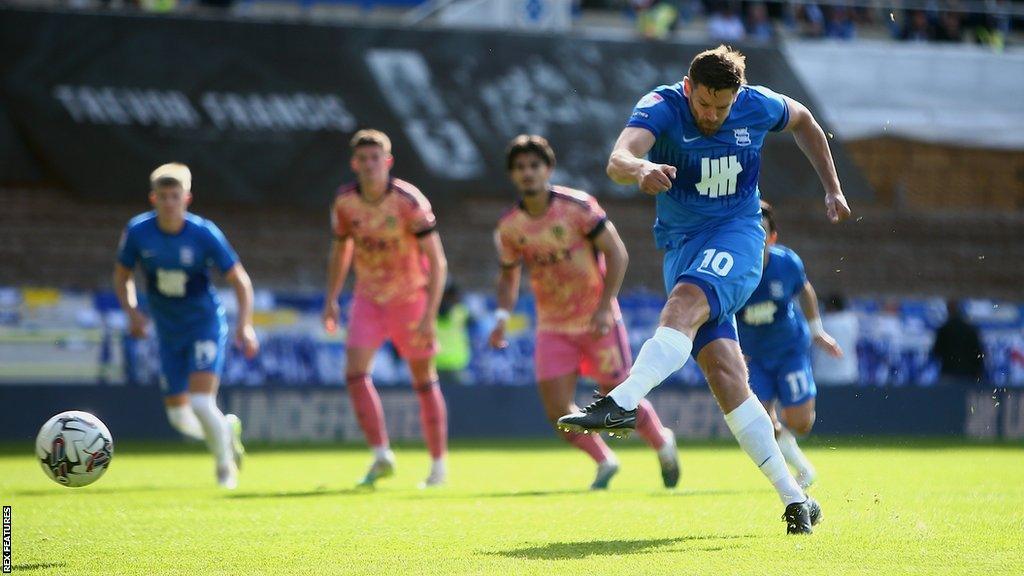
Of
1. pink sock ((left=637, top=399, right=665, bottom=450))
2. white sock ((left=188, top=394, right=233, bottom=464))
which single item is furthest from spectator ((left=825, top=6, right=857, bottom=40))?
white sock ((left=188, top=394, right=233, bottom=464))

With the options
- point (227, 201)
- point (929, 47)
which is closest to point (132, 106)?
point (227, 201)

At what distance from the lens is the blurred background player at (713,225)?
21.7ft

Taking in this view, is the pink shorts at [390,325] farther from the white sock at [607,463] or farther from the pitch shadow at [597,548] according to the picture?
the pitch shadow at [597,548]

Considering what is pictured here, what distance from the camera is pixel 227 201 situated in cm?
2044

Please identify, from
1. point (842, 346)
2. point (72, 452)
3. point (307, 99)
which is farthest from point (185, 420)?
point (307, 99)

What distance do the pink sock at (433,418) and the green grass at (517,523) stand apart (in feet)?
1.08

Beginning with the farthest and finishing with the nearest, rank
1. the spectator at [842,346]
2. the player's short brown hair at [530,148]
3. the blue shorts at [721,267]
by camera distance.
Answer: the spectator at [842,346]
the player's short brown hair at [530,148]
the blue shorts at [721,267]

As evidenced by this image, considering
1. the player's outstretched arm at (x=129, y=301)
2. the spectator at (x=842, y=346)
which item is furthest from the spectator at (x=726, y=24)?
the player's outstretched arm at (x=129, y=301)

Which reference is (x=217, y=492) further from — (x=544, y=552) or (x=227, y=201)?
(x=227, y=201)

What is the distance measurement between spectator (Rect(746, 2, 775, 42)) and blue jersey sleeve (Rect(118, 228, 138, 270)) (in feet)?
49.4

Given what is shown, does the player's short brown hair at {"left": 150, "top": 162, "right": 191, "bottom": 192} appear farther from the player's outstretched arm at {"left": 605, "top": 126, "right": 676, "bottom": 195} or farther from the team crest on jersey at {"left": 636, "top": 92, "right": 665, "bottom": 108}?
the player's outstretched arm at {"left": 605, "top": 126, "right": 676, "bottom": 195}

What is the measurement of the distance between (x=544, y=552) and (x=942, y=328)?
49.5 feet

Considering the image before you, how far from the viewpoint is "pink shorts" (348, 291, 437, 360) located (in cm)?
1116

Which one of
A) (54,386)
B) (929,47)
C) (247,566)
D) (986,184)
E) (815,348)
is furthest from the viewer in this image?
(986,184)
